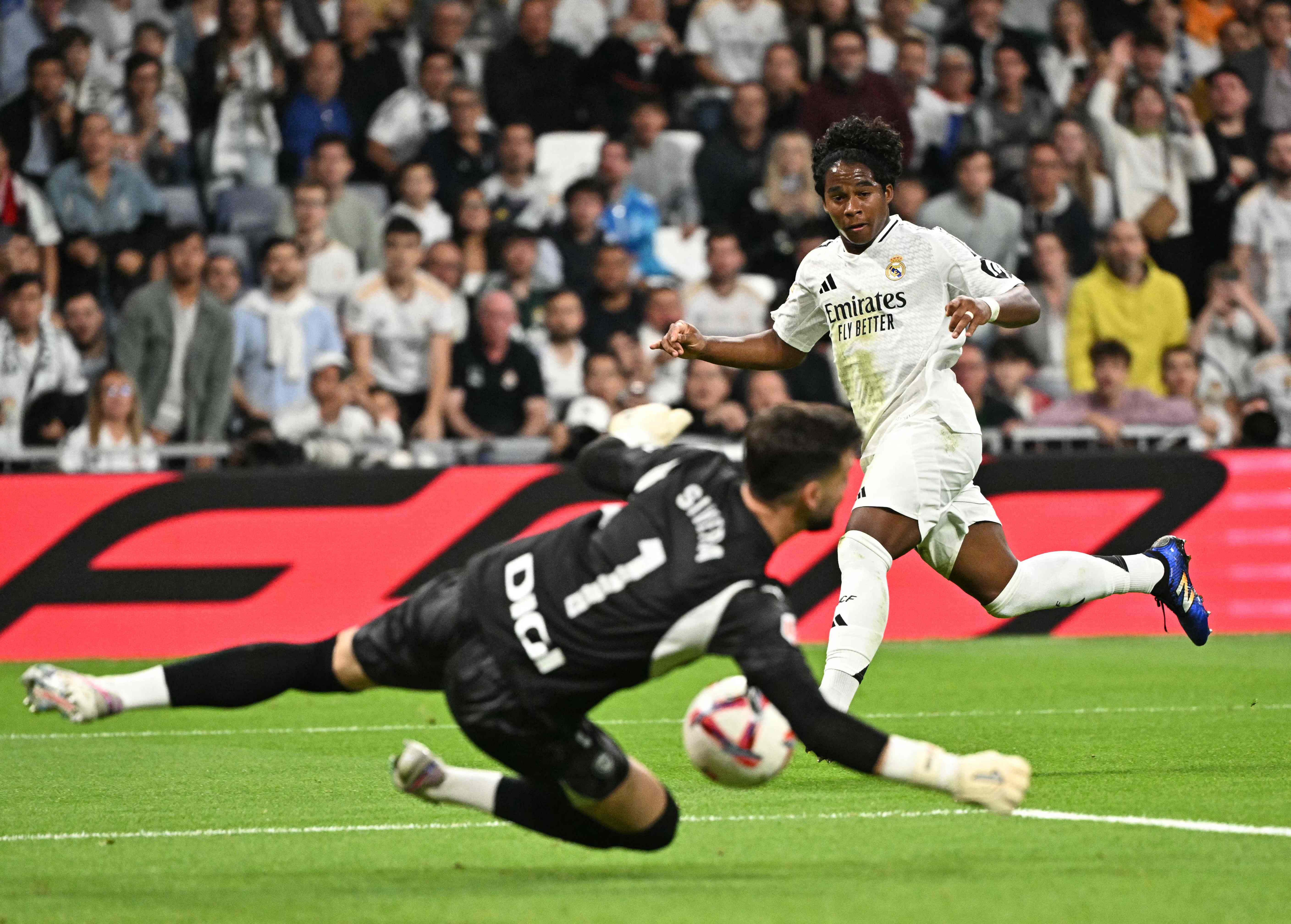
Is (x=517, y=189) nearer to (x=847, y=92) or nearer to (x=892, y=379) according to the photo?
(x=847, y=92)

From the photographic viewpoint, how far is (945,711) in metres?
9.03

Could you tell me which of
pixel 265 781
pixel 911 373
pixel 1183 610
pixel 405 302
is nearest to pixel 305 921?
pixel 265 781

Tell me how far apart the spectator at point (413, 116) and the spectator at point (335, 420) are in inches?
109

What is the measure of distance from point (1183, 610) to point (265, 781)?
3914 millimetres

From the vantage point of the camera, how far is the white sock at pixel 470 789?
205 inches

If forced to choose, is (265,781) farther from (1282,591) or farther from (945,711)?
(1282,591)

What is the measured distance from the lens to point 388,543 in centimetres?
1223

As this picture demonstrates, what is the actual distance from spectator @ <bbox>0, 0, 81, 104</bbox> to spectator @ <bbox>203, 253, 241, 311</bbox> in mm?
2707

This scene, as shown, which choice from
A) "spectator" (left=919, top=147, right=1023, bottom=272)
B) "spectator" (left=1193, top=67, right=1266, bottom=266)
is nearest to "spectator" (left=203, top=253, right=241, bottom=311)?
"spectator" (left=919, top=147, right=1023, bottom=272)

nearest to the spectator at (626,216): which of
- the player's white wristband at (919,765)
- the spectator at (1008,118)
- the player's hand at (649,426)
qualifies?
the spectator at (1008,118)

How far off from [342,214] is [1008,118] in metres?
5.87

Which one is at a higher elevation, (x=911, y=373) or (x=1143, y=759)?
(x=911, y=373)

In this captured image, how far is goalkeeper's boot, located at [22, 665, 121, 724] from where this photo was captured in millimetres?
4855

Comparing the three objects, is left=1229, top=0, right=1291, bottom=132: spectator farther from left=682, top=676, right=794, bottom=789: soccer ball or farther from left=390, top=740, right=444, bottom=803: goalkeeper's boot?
left=390, top=740, right=444, bottom=803: goalkeeper's boot
